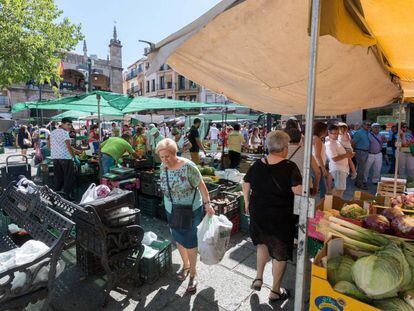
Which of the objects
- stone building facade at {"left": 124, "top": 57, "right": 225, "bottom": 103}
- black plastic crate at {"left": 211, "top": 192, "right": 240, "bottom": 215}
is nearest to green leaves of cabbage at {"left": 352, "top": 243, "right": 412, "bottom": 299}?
black plastic crate at {"left": 211, "top": 192, "right": 240, "bottom": 215}

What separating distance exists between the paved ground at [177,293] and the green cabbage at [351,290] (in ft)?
4.55

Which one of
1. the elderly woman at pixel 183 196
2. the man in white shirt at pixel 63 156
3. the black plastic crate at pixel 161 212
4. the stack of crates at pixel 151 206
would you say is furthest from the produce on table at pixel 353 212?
the man in white shirt at pixel 63 156

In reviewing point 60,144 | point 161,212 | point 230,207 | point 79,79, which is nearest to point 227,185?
point 230,207

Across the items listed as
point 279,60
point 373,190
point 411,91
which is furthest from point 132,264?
point 373,190

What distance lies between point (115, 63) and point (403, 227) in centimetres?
5036

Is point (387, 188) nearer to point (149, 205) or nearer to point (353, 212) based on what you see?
point (353, 212)

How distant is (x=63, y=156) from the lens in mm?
6062

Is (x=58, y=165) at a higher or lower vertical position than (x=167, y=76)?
lower

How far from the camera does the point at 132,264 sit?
2.99 metres

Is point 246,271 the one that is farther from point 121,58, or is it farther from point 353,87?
point 121,58

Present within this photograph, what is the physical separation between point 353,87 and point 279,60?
168 centimetres

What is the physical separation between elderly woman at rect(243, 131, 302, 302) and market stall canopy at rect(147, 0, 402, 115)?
770 millimetres

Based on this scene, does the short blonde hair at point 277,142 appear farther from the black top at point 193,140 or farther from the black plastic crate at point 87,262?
the black top at point 193,140

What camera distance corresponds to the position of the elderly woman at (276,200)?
2.58m
